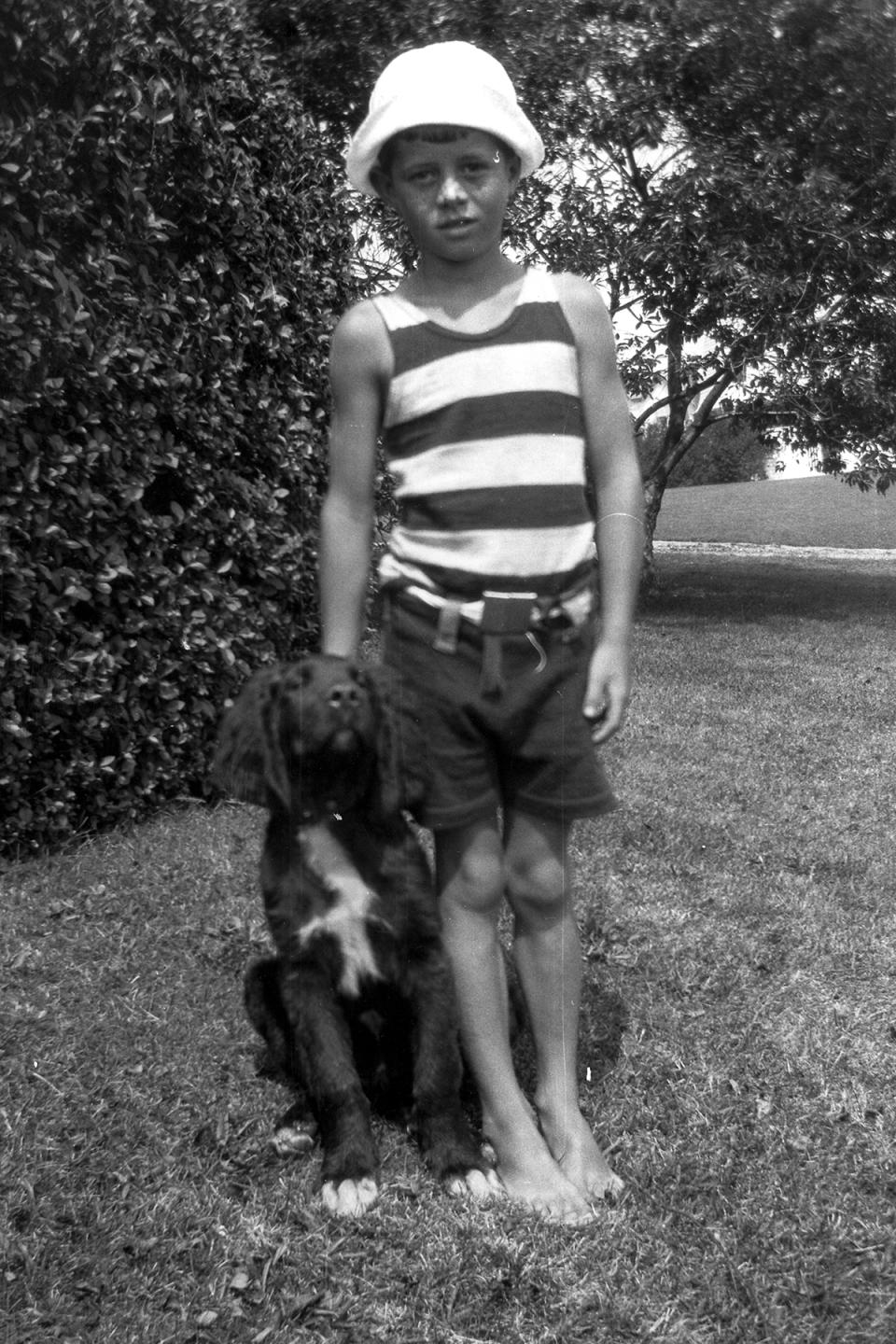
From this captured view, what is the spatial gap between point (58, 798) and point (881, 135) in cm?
1244

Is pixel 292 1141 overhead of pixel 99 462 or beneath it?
beneath

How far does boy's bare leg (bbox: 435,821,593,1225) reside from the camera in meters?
3.10

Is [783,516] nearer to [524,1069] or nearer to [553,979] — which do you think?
[524,1069]

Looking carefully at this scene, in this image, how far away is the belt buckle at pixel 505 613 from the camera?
9.43 ft

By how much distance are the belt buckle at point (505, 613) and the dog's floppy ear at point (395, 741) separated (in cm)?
24

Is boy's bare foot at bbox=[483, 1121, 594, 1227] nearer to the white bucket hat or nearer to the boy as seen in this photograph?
the boy

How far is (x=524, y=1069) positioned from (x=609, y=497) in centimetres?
159

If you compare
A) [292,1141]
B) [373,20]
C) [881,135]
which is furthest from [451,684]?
[881,135]

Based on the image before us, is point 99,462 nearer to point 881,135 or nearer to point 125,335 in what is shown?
point 125,335

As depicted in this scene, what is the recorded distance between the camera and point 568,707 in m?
2.98

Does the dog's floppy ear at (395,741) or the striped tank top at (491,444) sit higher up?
the striped tank top at (491,444)

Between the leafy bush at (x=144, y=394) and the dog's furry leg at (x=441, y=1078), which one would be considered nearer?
the dog's furry leg at (x=441, y=1078)

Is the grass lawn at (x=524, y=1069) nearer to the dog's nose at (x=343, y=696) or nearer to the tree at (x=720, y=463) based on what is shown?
the dog's nose at (x=343, y=696)

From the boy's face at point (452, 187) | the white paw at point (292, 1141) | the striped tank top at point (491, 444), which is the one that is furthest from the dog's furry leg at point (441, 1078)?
the boy's face at point (452, 187)
